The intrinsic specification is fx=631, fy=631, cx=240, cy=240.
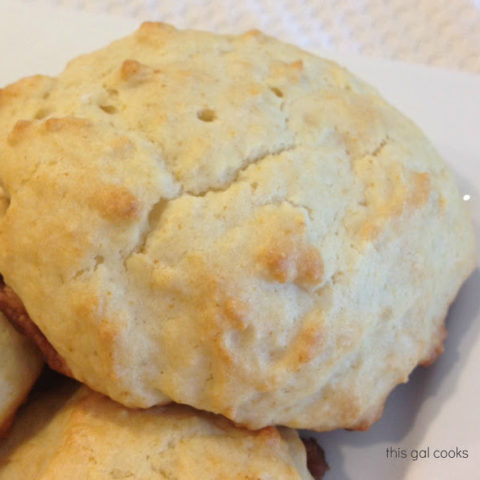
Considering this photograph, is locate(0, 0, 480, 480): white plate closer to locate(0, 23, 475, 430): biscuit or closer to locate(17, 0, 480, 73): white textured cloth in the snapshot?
locate(0, 23, 475, 430): biscuit

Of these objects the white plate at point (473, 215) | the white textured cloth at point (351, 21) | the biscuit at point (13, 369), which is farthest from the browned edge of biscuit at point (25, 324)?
the white textured cloth at point (351, 21)

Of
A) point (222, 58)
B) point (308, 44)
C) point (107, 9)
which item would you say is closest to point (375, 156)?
point (222, 58)

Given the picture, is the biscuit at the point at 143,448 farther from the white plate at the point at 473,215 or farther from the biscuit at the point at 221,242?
the white plate at the point at 473,215

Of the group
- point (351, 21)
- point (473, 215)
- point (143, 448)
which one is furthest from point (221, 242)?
point (351, 21)

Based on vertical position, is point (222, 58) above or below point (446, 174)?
above

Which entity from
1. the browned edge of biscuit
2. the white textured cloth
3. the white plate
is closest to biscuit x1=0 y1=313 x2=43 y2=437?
the browned edge of biscuit

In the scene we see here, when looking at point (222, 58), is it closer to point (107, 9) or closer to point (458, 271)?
point (458, 271)
